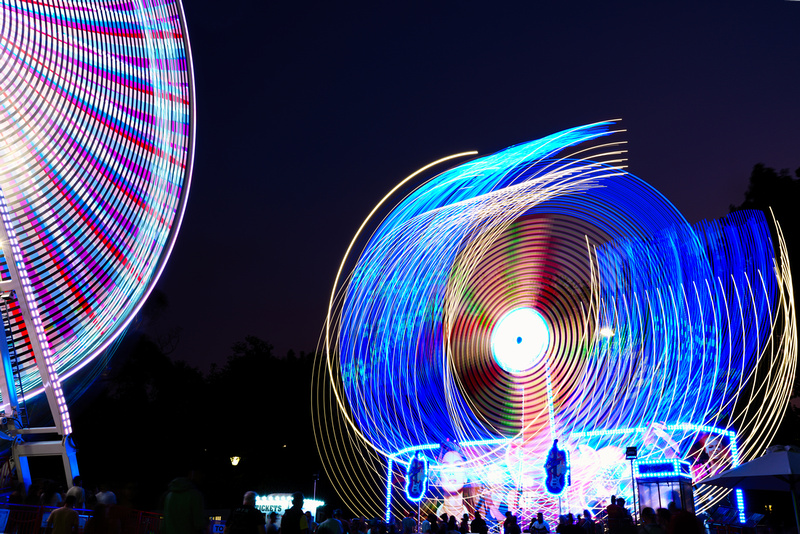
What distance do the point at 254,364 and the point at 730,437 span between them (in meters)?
33.5

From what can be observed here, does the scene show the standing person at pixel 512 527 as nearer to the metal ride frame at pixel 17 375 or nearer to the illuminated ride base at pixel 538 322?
the illuminated ride base at pixel 538 322

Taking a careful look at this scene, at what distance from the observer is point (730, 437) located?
25953 millimetres

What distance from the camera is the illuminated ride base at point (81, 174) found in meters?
10.3

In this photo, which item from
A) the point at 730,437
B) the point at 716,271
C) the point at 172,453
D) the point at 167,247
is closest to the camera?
the point at 167,247

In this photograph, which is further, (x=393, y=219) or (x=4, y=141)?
(x=393, y=219)

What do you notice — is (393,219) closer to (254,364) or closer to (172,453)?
(172,453)

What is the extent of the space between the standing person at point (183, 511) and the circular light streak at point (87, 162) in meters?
5.55

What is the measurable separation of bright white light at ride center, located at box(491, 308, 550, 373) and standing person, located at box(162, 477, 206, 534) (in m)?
18.8

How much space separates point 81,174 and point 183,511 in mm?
6502

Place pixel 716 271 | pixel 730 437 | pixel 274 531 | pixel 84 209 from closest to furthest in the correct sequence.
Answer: pixel 274 531
pixel 84 209
pixel 716 271
pixel 730 437

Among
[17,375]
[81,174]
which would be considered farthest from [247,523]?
[17,375]

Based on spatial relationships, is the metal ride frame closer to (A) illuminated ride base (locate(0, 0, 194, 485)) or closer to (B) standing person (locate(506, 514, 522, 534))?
(A) illuminated ride base (locate(0, 0, 194, 485))

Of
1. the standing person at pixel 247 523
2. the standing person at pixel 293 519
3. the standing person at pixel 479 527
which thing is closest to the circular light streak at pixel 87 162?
the standing person at pixel 293 519

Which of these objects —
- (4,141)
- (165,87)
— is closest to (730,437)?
(165,87)
